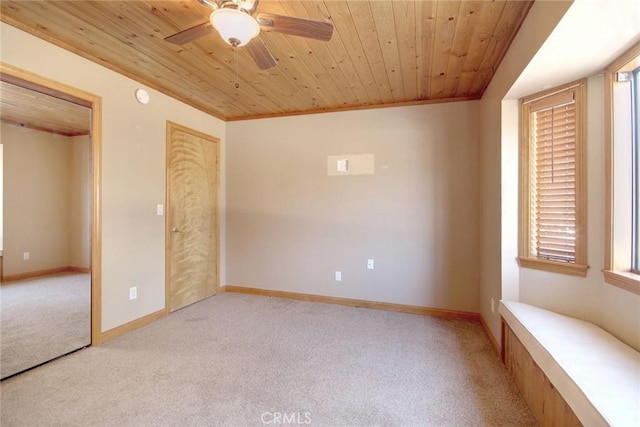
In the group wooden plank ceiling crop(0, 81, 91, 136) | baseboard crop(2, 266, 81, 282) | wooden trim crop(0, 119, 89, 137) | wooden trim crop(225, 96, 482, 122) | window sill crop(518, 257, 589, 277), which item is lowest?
baseboard crop(2, 266, 81, 282)

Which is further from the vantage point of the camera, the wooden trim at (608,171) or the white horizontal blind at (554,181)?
the white horizontal blind at (554,181)

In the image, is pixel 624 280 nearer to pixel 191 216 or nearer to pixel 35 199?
pixel 191 216

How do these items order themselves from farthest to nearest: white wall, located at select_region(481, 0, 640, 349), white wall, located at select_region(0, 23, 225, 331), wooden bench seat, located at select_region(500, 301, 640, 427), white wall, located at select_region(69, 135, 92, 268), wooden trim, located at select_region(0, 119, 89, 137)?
white wall, located at select_region(69, 135, 92, 268) < white wall, located at select_region(0, 23, 225, 331) < wooden trim, located at select_region(0, 119, 89, 137) < white wall, located at select_region(481, 0, 640, 349) < wooden bench seat, located at select_region(500, 301, 640, 427)

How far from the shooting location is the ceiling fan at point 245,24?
146 cm

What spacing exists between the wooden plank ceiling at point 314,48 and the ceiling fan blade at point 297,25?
0.28 meters

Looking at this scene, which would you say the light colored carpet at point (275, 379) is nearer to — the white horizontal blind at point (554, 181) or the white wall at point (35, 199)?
the white wall at point (35, 199)

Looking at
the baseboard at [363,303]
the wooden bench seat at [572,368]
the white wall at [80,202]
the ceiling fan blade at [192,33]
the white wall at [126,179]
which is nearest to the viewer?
the wooden bench seat at [572,368]

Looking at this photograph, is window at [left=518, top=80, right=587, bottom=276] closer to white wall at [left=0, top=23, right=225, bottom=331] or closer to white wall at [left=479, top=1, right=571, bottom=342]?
white wall at [left=479, top=1, right=571, bottom=342]

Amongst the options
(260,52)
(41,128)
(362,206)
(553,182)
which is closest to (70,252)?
(41,128)

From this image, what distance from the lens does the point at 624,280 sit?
155 centimetres

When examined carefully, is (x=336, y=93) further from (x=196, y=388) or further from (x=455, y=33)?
(x=196, y=388)

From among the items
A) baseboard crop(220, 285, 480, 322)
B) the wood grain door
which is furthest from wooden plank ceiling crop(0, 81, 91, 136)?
baseboard crop(220, 285, 480, 322)

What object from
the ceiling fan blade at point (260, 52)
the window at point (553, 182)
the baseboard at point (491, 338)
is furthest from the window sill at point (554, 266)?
the ceiling fan blade at point (260, 52)

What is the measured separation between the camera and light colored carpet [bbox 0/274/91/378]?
2.21 m
